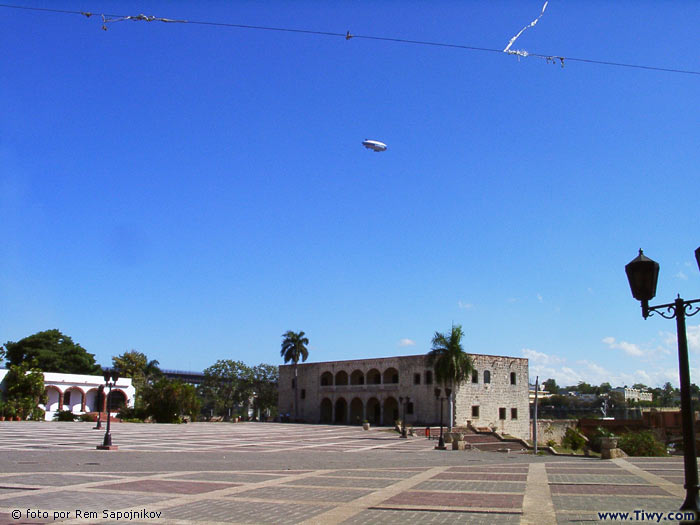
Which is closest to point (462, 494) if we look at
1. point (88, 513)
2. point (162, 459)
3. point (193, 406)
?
point (88, 513)

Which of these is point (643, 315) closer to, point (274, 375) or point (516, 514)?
point (516, 514)

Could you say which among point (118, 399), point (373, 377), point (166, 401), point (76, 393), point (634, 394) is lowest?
point (634, 394)

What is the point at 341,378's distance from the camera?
62.8 metres

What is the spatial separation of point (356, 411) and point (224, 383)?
15.7 m

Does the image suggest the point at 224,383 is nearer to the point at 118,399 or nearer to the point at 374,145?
the point at 118,399

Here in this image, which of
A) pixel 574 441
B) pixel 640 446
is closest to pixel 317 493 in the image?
pixel 640 446

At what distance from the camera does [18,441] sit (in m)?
23.0

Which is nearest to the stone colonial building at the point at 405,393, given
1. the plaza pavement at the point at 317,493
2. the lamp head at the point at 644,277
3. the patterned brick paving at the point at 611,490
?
the plaza pavement at the point at 317,493

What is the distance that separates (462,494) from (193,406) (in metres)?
43.1

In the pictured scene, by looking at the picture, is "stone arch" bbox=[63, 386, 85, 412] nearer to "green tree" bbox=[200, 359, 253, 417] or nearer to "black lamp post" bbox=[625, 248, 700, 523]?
"green tree" bbox=[200, 359, 253, 417]

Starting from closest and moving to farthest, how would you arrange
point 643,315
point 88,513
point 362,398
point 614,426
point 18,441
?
point 643,315 → point 88,513 → point 18,441 → point 614,426 → point 362,398

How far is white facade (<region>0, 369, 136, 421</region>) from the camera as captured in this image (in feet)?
172

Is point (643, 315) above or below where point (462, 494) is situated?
above

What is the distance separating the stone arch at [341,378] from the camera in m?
62.1
